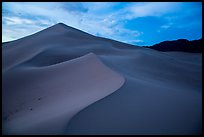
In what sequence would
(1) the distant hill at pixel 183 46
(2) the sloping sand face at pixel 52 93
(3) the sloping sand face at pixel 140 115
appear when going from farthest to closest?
(1) the distant hill at pixel 183 46, (2) the sloping sand face at pixel 52 93, (3) the sloping sand face at pixel 140 115

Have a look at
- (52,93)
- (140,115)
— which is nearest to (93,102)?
(140,115)

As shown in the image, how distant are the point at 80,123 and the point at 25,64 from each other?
21.5ft

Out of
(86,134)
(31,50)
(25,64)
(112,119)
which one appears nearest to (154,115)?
(112,119)

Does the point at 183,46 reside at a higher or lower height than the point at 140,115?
higher

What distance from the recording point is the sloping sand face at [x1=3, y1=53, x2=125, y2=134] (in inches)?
126

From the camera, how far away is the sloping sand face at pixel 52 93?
321 cm

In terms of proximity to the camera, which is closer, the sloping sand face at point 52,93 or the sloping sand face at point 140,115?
the sloping sand face at point 140,115

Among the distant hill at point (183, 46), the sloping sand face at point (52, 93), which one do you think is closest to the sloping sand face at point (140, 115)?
the sloping sand face at point (52, 93)

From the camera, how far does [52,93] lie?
5.03 m

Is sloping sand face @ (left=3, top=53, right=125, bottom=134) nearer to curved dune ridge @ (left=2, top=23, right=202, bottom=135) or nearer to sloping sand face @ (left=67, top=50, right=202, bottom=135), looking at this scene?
curved dune ridge @ (left=2, top=23, right=202, bottom=135)

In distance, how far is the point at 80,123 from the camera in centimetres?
293

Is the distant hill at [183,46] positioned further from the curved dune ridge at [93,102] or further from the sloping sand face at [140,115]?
the sloping sand face at [140,115]

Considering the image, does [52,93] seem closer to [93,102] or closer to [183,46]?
[93,102]

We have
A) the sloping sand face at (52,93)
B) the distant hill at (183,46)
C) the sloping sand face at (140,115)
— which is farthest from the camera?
the distant hill at (183,46)
